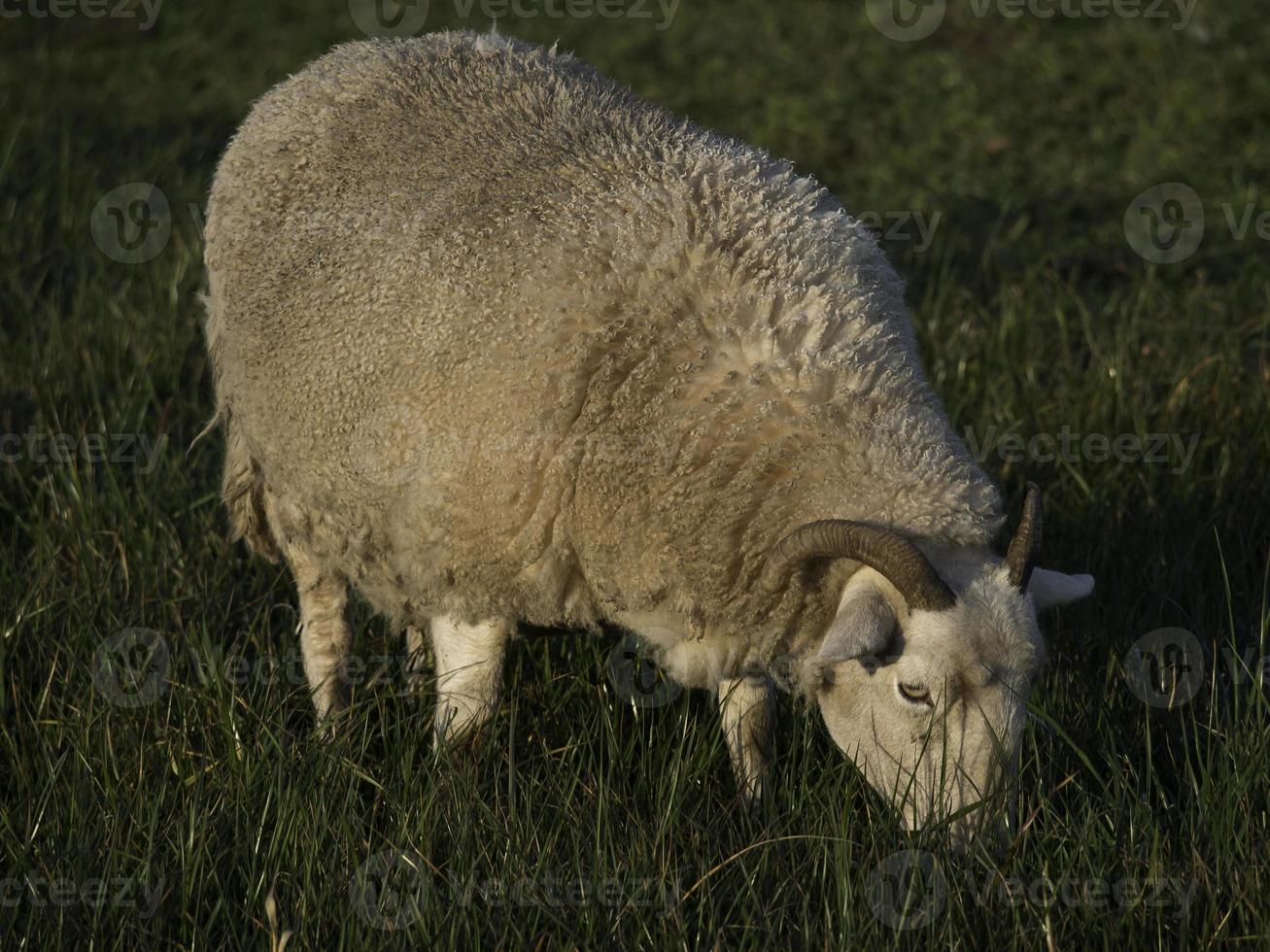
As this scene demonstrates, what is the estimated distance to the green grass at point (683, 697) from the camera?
2787 mm

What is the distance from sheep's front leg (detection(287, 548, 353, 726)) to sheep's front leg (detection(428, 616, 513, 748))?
0.50 meters

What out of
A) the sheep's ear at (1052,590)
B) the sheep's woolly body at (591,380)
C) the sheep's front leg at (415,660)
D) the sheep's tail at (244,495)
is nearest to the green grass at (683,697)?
the sheep's front leg at (415,660)

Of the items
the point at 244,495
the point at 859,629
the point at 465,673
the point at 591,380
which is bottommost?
the point at 465,673

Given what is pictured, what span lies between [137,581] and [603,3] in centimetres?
694

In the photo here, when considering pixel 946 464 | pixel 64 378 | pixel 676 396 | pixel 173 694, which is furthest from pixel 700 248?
pixel 64 378

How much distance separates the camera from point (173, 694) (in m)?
3.48

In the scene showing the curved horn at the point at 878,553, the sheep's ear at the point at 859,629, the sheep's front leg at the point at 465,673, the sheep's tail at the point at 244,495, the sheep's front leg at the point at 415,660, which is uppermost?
the curved horn at the point at 878,553

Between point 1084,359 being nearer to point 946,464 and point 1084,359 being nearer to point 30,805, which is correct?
point 946,464

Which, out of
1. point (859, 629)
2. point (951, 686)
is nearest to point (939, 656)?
point (951, 686)

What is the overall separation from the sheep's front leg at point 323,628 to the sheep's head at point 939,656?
1.48 meters

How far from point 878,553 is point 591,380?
711mm

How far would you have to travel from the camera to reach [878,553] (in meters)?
2.76

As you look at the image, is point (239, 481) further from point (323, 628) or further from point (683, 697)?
point (683, 697)

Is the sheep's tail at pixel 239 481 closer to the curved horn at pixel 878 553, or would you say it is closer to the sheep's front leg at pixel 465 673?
the sheep's front leg at pixel 465 673
